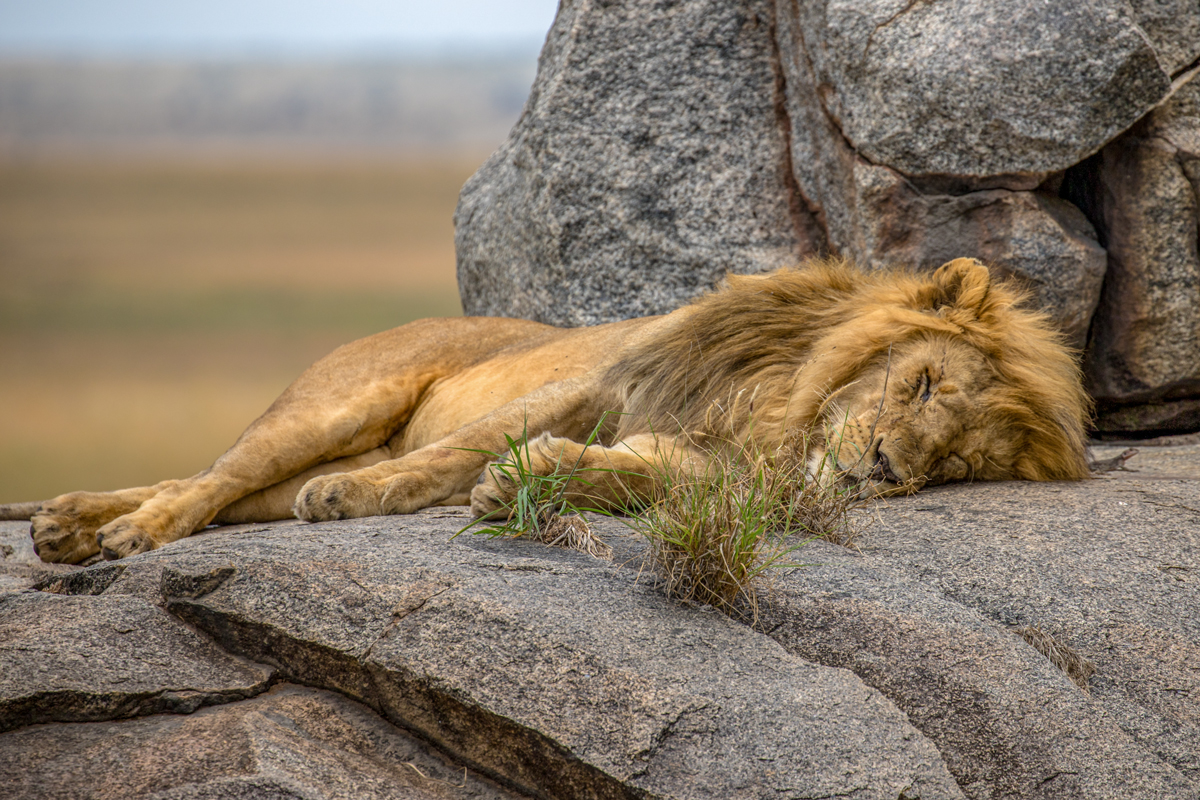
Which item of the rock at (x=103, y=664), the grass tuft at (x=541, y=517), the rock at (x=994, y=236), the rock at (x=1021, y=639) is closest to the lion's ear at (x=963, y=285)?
the rock at (x=1021, y=639)

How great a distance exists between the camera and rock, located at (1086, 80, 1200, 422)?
4344 mm

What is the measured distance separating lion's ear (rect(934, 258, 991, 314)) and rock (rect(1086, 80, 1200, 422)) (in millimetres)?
1722

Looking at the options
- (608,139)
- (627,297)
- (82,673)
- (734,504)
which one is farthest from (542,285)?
(82,673)

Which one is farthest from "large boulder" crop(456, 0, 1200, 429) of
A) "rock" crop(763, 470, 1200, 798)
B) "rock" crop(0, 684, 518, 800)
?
"rock" crop(0, 684, 518, 800)

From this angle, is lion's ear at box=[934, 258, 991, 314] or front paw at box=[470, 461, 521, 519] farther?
lion's ear at box=[934, 258, 991, 314]

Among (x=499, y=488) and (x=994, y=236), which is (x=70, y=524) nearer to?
(x=499, y=488)

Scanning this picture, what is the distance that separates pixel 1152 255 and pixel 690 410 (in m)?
2.53

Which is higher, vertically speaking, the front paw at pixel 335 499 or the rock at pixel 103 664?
the rock at pixel 103 664

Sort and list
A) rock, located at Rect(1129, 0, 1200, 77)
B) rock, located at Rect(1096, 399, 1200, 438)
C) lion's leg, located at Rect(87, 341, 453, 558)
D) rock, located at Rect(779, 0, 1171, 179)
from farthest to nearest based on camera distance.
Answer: rock, located at Rect(1096, 399, 1200, 438) < rock, located at Rect(1129, 0, 1200, 77) < rock, located at Rect(779, 0, 1171, 179) < lion's leg, located at Rect(87, 341, 453, 558)

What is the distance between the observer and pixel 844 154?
4.56 m

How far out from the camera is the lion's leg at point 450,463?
9.93 feet

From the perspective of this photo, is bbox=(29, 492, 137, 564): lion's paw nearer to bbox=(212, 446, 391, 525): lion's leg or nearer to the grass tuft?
bbox=(212, 446, 391, 525): lion's leg

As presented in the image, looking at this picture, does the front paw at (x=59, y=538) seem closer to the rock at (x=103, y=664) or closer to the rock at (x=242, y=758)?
the rock at (x=103, y=664)

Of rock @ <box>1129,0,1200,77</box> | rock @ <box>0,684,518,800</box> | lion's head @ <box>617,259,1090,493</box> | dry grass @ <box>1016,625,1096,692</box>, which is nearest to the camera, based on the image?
rock @ <box>0,684,518,800</box>
